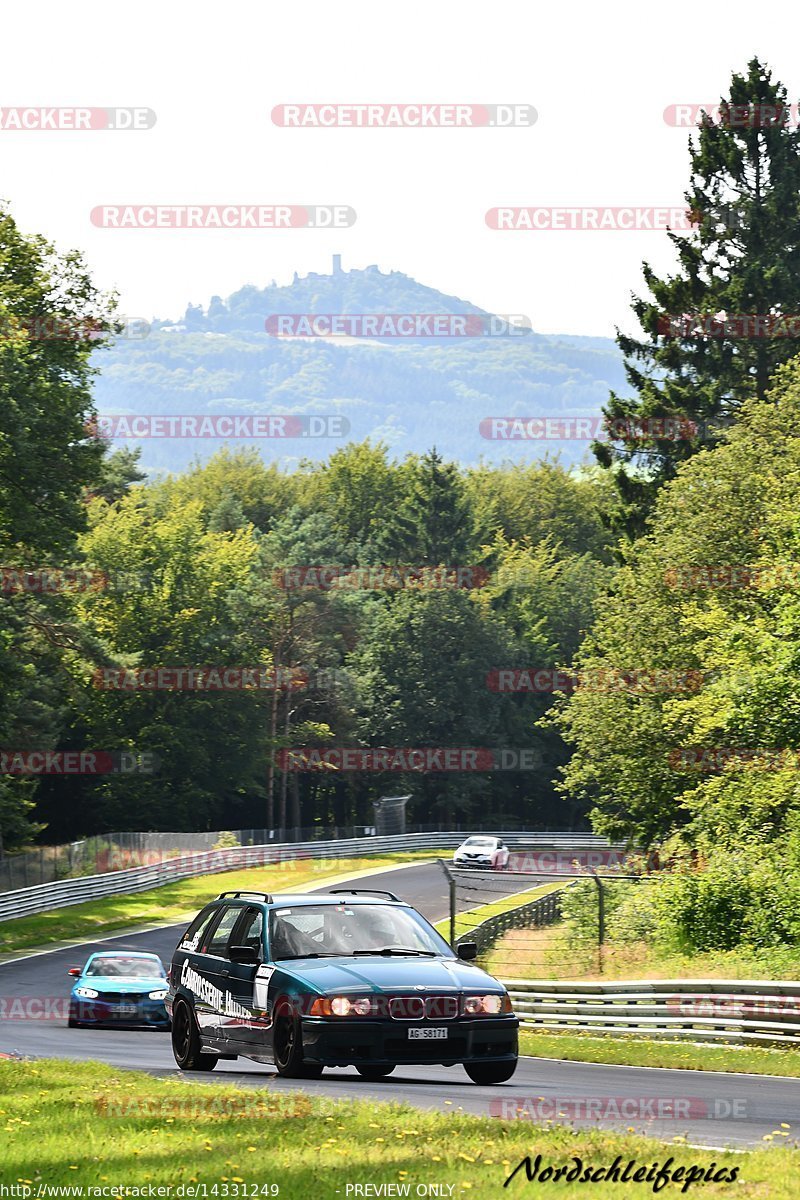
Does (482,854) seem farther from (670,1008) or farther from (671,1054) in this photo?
(671,1054)

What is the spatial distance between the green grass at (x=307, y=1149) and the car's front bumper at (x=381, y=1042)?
2.35ft

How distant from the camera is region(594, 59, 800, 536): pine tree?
57281 mm

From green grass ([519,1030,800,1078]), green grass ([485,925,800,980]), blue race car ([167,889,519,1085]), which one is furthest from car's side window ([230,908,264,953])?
green grass ([485,925,800,980])

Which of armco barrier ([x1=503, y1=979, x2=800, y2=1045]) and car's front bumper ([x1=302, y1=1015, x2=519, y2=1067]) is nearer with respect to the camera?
car's front bumper ([x1=302, y1=1015, x2=519, y2=1067])

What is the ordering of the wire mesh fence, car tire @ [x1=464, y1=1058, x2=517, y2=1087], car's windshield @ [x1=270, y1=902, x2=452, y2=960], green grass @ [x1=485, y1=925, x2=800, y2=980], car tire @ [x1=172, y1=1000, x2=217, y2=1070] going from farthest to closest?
1. the wire mesh fence
2. green grass @ [x1=485, y1=925, x2=800, y2=980]
3. car tire @ [x1=172, y1=1000, x2=217, y2=1070]
4. car's windshield @ [x1=270, y1=902, x2=452, y2=960]
5. car tire @ [x1=464, y1=1058, x2=517, y2=1087]

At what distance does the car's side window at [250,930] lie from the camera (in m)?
15.2

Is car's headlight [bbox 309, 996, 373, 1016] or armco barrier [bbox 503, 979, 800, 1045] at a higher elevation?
car's headlight [bbox 309, 996, 373, 1016]

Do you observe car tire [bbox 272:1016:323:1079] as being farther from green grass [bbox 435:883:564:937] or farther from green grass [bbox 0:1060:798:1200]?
green grass [bbox 435:883:564:937]

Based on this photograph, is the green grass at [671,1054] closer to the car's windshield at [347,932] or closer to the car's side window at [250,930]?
the car's windshield at [347,932]

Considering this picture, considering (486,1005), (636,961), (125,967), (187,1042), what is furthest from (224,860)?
(486,1005)

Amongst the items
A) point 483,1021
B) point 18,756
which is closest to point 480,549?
point 18,756

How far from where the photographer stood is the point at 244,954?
14.9 meters

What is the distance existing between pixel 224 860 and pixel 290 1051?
5738 cm

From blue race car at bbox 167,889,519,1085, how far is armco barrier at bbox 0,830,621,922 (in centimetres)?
3767
